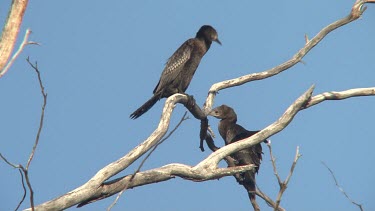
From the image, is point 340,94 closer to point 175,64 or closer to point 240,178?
point 240,178

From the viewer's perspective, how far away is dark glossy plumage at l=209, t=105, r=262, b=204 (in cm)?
796

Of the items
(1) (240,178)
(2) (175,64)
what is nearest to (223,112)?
(2) (175,64)

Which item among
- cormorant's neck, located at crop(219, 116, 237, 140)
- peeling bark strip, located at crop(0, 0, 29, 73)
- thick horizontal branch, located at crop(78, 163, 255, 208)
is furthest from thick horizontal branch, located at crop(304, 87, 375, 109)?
peeling bark strip, located at crop(0, 0, 29, 73)

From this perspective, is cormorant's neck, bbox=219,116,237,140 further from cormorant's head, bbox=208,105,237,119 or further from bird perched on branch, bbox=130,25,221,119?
bird perched on branch, bbox=130,25,221,119

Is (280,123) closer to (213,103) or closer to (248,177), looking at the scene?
(248,177)

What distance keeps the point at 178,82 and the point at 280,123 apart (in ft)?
6.88

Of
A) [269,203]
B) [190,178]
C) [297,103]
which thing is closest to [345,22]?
[297,103]

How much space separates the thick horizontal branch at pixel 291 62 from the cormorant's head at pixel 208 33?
2.38ft

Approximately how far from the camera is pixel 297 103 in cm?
679

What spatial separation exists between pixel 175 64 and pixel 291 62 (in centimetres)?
134

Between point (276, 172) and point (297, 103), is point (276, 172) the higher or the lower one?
the lower one

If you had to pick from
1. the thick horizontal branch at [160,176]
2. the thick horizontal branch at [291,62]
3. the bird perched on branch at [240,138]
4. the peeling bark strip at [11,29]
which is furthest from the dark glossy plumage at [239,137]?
the peeling bark strip at [11,29]

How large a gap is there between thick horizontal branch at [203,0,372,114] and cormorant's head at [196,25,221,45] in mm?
727

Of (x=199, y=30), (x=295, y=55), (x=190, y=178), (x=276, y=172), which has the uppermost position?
(x=199, y=30)
